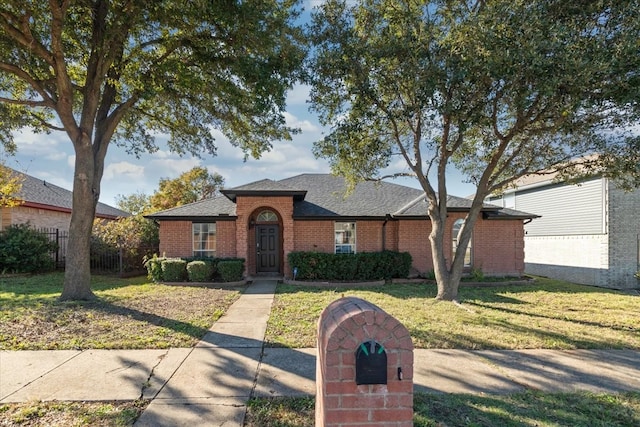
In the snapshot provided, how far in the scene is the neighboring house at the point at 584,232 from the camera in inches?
579

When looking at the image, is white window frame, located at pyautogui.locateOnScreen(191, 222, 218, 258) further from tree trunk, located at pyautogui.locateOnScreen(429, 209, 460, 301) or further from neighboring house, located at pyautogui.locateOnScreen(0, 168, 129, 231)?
tree trunk, located at pyautogui.locateOnScreen(429, 209, 460, 301)

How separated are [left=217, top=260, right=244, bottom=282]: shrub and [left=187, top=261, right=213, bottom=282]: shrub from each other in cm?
44

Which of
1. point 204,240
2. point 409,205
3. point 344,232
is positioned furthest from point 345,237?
point 204,240

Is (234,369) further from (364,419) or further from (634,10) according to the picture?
(634,10)

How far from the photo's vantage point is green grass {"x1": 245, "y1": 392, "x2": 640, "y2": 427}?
3.38 metres

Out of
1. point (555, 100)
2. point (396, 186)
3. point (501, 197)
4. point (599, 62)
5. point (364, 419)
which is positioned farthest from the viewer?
point (501, 197)

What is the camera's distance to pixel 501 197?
22.4 metres

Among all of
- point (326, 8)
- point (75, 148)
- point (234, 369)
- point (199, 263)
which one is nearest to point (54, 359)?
point (234, 369)

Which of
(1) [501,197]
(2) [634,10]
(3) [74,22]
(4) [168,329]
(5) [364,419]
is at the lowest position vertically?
(4) [168,329]

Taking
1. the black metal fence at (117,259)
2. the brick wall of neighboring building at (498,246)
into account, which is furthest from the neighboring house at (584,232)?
the black metal fence at (117,259)

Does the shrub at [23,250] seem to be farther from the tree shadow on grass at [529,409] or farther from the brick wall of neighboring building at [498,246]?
the brick wall of neighboring building at [498,246]

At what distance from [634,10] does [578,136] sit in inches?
127

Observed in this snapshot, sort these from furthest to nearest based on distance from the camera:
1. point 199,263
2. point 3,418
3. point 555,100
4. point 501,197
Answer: point 501,197
point 199,263
point 555,100
point 3,418

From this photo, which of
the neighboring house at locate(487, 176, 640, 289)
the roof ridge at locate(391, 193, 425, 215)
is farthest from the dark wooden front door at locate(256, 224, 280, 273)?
the neighboring house at locate(487, 176, 640, 289)
